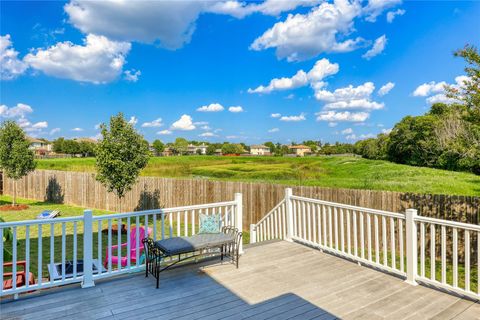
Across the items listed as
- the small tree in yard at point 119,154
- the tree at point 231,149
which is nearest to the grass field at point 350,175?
the small tree in yard at point 119,154

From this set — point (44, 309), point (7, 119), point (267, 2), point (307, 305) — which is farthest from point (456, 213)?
point (7, 119)

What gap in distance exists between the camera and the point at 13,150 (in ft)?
40.5

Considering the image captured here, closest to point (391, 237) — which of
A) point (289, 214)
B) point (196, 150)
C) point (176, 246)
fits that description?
point (289, 214)

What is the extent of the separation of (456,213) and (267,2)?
814 centimetres

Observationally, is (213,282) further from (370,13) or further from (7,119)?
Answer: (7,119)

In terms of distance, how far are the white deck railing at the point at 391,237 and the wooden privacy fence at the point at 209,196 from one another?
1.69 feet

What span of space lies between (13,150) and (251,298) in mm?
13854

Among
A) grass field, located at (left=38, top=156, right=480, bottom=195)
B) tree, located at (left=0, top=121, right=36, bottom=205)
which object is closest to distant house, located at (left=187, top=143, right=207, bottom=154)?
grass field, located at (left=38, top=156, right=480, bottom=195)

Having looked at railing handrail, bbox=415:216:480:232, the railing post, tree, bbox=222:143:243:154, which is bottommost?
the railing post

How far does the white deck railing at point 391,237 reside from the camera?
3.13 meters

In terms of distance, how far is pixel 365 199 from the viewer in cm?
679

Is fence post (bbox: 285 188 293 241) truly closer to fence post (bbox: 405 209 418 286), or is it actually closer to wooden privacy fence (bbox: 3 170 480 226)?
fence post (bbox: 405 209 418 286)

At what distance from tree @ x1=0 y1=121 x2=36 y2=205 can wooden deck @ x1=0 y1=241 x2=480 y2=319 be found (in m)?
12.0

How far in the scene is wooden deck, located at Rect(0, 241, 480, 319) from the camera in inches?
108
